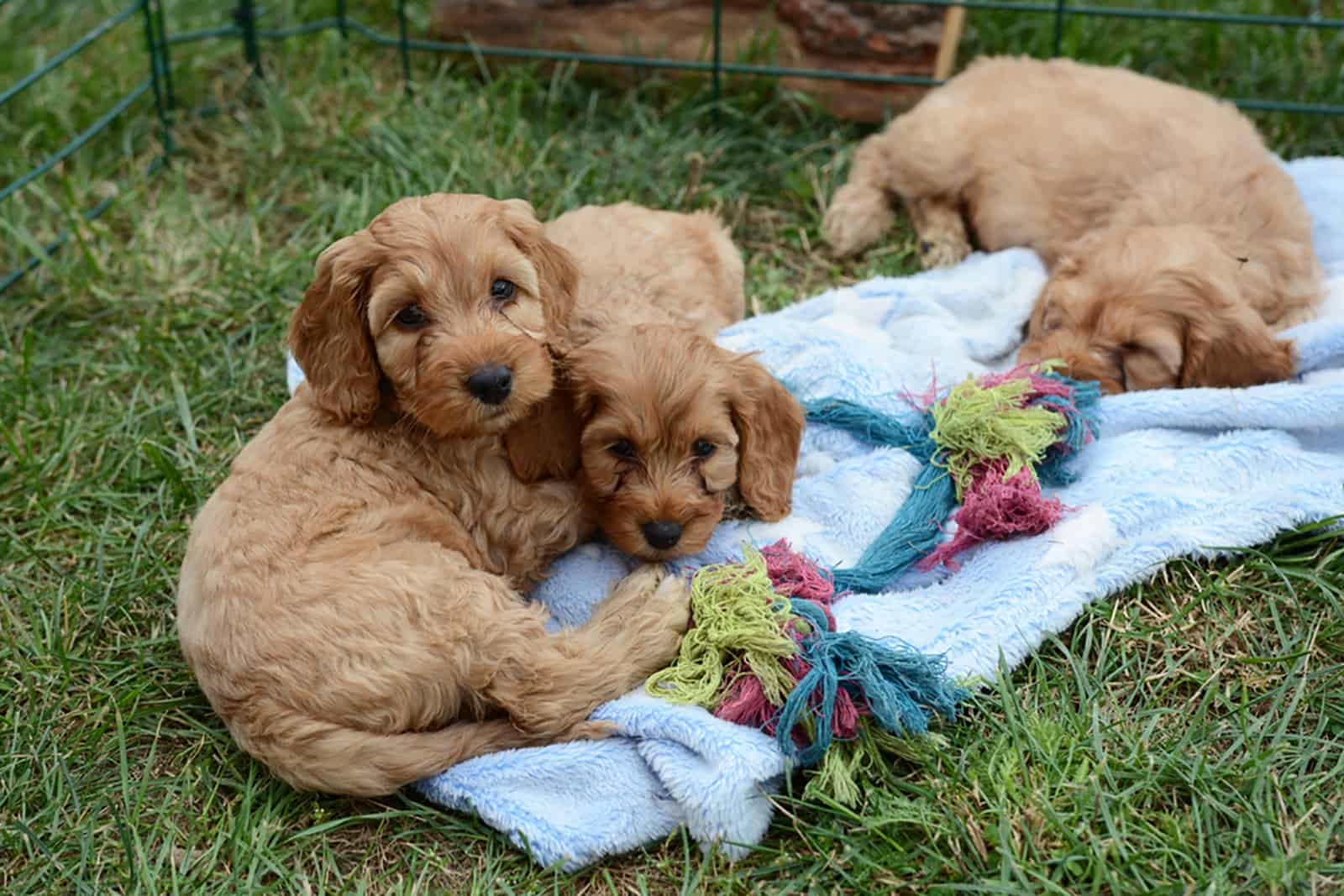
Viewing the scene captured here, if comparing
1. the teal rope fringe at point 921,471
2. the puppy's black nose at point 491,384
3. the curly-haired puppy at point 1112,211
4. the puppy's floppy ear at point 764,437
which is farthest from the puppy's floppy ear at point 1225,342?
the puppy's black nose at point 491,384

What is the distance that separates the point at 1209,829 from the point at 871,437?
5.12 feet

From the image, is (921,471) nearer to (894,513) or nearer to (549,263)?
(894,513)

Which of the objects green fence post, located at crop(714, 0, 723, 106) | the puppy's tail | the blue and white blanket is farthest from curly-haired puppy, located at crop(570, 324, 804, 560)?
green fence post, located at crop(714, 0, 723, 106)

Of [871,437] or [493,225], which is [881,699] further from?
[493,225]

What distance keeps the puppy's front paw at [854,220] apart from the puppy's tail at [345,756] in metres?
2.84

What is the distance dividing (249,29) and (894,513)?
3.93m

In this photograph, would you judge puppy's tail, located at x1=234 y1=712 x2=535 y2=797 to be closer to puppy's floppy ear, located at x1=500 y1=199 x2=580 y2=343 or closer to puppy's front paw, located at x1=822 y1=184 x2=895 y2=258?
puppy's floppy ear, located at x1=500 y1=199 x2=580 y2=343

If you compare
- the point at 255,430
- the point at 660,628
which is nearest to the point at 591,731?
the point at 660,628

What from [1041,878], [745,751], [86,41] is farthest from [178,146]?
[1041,878]

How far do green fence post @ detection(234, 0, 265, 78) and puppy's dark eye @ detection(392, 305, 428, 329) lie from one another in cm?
320

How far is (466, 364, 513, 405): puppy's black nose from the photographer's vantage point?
10.5ft

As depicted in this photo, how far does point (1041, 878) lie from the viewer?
2.61m

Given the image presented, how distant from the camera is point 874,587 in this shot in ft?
11.5

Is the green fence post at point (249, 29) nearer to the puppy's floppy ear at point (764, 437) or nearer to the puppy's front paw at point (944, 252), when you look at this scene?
the puppy's front paw at point (944, 252)
